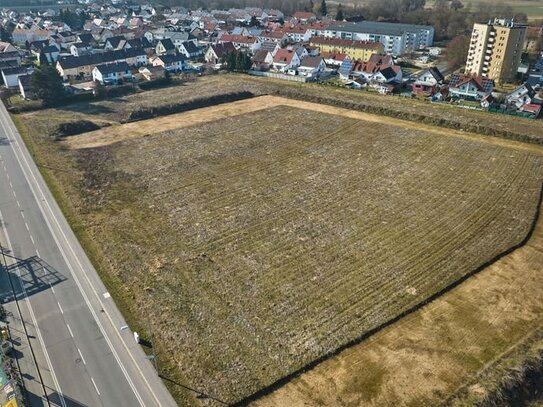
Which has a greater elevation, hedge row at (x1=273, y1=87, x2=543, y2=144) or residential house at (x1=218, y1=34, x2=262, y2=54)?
residential house at (x1=218, y1=34, x2=262, y2=54)

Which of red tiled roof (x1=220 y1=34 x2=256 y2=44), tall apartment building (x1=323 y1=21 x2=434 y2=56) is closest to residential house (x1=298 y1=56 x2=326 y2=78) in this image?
tall apartment building (x1=323 y1=21 x2=434 y2=56)

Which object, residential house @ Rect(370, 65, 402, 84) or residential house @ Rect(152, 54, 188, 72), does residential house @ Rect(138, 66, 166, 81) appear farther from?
residential house @ Rect(370, 65, 402, 84)

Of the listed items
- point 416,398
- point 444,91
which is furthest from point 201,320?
point 444,91

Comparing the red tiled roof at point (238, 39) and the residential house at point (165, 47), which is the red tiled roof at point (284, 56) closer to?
the red tiled roof at point (238, 39)

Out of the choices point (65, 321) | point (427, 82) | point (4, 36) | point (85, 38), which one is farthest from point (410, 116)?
point (4, 36)

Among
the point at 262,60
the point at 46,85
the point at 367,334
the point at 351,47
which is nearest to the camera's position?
the point at 367,334

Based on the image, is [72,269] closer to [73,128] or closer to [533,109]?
[73,128]

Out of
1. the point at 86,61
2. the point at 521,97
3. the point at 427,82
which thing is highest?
the point at 86,61
